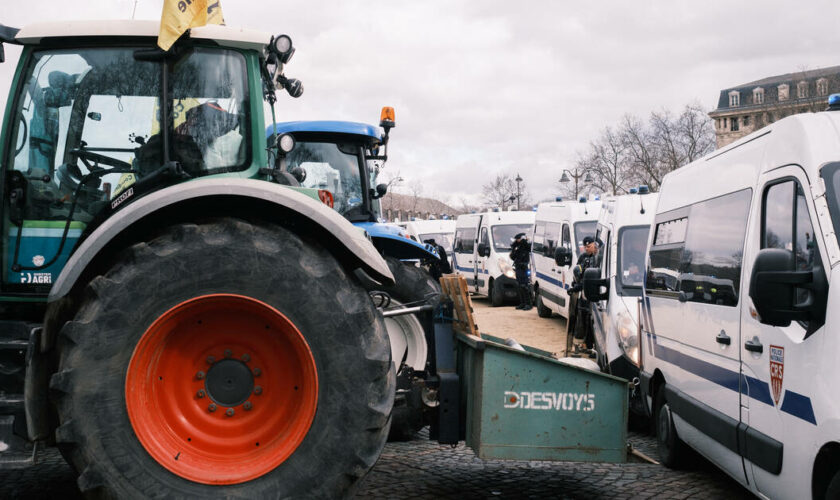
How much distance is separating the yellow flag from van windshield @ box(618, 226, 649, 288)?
621cm

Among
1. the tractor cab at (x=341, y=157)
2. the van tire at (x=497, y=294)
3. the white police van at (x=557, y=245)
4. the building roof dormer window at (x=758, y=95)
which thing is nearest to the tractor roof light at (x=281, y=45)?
the tractor cab at (x=341, y=157)

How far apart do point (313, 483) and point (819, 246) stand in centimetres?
262

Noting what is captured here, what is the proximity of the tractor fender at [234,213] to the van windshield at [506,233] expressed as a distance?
1743 centimetres

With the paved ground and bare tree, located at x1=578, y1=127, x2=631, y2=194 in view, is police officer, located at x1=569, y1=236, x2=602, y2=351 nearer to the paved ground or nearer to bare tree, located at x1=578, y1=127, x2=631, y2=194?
the paved ground

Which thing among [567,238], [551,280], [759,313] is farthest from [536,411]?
[551,280]

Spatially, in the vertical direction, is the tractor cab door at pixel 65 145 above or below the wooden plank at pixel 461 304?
above

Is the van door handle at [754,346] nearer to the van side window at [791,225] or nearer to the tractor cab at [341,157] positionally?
the van side window at [791,225]

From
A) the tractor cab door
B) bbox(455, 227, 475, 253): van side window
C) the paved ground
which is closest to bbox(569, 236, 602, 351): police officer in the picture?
the paved ground

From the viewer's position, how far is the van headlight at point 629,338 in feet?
26.0

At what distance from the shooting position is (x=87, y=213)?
4.34 m

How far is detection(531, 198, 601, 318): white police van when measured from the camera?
49.8ft

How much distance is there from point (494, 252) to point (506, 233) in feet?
2.44

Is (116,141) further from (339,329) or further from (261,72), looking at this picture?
(339,329)

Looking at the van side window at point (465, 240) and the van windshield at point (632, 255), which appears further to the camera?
the van side window at point (465, 240)
